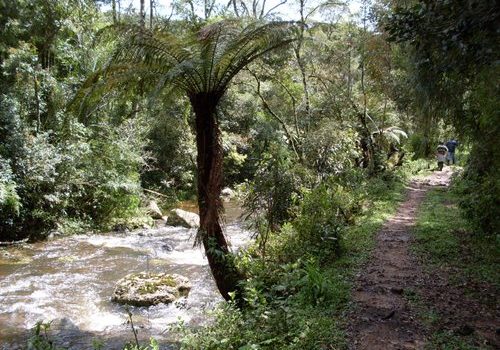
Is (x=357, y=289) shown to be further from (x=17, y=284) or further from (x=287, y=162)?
(x=17, y=284)

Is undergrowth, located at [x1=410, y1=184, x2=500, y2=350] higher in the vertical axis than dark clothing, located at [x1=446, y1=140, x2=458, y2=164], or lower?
lower

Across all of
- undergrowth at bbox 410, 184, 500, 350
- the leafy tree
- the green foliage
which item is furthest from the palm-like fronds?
the green foliage

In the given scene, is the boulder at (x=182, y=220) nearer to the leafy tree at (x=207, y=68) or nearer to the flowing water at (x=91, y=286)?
the flowing water at (x=91, y=286)

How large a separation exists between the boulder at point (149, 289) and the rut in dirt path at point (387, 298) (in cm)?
357

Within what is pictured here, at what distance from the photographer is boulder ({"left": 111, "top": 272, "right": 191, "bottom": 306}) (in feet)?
24.9

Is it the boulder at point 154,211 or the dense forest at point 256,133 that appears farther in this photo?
the boulder at point 154,211

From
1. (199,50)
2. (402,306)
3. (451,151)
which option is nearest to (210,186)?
(199,50)

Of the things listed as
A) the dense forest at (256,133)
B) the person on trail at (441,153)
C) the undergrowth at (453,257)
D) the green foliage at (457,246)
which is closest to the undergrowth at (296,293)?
the dense forest at (256,133)

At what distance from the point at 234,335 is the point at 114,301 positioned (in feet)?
13.0

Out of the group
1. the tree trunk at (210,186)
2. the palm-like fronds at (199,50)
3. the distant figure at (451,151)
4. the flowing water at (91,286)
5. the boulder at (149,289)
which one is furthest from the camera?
the distant figure at (451,151)

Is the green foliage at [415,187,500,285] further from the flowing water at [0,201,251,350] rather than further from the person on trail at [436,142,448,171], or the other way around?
the person on trail at [436,142,448,171]

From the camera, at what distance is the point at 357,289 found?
5.59m

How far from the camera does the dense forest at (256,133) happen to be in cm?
473

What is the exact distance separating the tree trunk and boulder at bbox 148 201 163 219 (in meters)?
9.61
